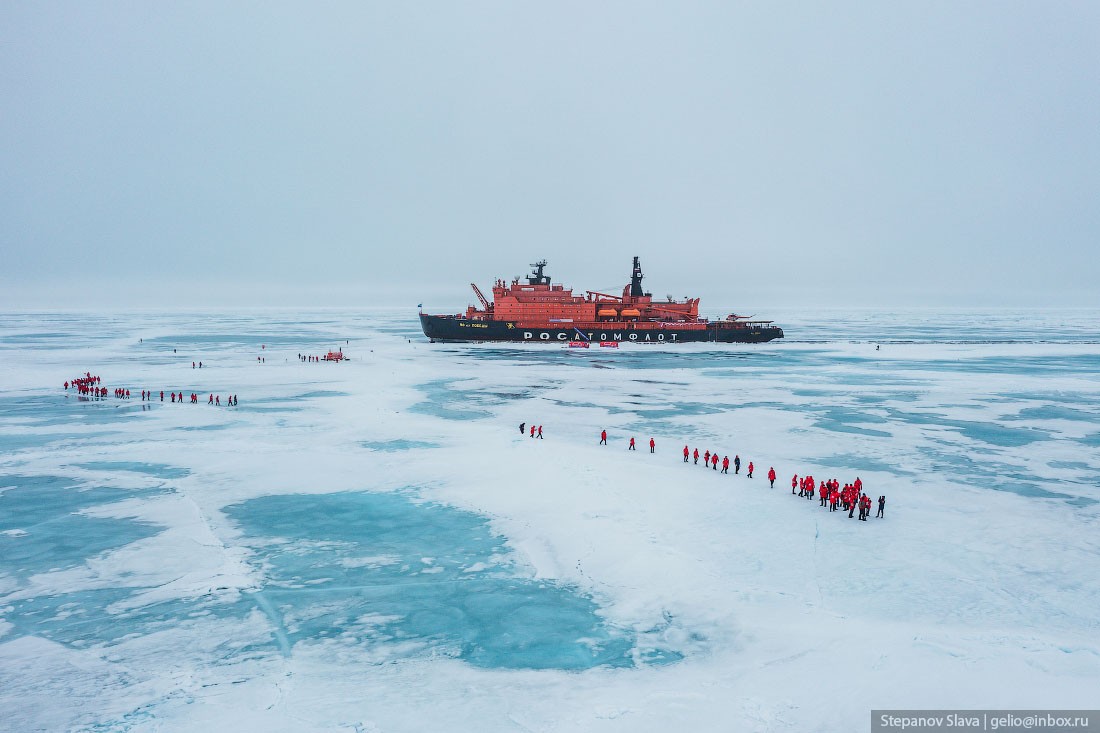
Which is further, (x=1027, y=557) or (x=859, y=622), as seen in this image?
(x=1027, y=557)

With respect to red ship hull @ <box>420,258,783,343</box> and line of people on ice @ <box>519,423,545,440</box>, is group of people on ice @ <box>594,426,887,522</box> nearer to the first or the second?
line of people on ice @ <box>519,423,545,440</box>

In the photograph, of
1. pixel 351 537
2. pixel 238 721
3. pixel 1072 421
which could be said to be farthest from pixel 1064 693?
pixel 1072 421

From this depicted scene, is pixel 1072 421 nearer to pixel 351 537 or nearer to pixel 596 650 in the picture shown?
pixel 596 650

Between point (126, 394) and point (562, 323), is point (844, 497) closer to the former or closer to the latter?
point (126, 394)

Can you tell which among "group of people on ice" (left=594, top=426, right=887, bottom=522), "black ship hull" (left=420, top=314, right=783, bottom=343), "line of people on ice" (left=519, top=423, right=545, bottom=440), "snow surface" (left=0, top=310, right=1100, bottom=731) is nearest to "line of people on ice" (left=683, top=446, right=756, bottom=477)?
"group of people on ice" (left=594, top=426, right=887, bottom=522)

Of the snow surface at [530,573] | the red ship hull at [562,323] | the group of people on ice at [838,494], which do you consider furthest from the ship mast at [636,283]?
the group of people on ice at [838,494]

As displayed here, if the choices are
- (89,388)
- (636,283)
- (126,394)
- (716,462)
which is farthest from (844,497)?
(636,283)
